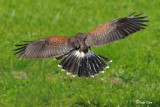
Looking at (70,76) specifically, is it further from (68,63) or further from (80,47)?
(80,47)

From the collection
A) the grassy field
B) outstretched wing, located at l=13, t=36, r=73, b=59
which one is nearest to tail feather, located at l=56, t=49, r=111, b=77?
outstretched wing, located at l=13, t=36, r=73, b=59

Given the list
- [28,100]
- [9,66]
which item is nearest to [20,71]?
[9,66]

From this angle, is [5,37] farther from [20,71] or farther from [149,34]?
[149,34]

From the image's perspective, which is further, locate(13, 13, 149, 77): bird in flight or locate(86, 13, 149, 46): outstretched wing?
locate(86, 13, 149, 46): outstretched wing

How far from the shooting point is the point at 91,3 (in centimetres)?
1509

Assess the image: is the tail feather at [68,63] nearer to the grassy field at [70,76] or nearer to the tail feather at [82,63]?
the tail feather at [82,63]

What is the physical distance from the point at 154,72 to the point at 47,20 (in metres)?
5.39

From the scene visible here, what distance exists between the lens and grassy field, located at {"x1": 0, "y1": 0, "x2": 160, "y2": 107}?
8.33 m

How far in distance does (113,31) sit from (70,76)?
190cm

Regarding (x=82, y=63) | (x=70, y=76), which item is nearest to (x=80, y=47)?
(x=82, y=63)

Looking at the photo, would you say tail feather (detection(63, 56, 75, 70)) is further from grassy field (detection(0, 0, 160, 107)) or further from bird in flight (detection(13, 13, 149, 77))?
grassy field (detection(0, 0, 160, 107))

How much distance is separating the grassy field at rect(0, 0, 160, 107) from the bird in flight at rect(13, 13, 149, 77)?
734mm

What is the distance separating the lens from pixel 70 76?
942cm

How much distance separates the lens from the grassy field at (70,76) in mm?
8328
